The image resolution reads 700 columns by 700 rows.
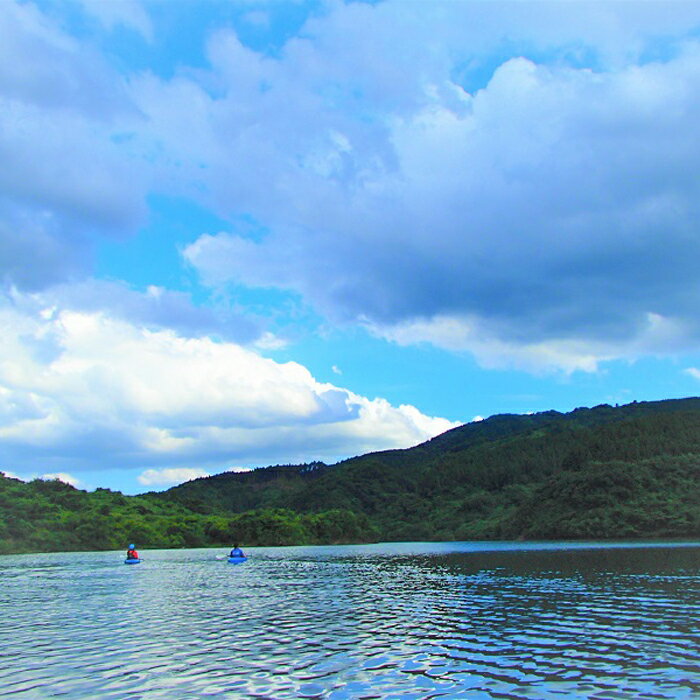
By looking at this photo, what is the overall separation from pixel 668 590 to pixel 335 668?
42.4 metres

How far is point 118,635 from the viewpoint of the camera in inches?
1702

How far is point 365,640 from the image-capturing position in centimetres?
3900

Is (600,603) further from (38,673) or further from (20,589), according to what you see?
(20,589)

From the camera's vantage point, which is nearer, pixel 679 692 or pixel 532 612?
pixel 679 692

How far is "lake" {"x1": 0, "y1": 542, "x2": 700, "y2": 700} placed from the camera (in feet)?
91.1

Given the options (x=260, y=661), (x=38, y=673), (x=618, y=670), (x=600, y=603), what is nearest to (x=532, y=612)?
(x=600, y=603)

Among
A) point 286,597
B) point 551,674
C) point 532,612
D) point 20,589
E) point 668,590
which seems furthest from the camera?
point 20,589

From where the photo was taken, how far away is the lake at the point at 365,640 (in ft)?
91.1

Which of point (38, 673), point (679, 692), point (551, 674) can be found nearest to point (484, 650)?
point (551, 674)

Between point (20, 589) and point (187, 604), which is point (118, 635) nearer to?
point (187, 604)

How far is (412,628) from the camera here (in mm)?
44125

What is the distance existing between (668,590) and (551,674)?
3825 centimetres

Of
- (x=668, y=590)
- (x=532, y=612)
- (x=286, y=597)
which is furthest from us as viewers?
(x=286, y=597)

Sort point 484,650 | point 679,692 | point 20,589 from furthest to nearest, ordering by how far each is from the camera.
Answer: point 20,589
point 484,650
point 679,692
